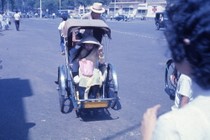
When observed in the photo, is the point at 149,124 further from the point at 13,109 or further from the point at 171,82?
the point at 171,82

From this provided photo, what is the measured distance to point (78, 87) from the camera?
575 cm

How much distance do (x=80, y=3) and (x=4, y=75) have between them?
8747 cm

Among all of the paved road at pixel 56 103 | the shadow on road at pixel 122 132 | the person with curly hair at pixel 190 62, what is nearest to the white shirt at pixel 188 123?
the person with curly hair at pixel 190 62

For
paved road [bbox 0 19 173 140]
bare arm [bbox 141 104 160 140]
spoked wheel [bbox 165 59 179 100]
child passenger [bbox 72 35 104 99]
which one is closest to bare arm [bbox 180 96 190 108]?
paved road [bbox 0 19 173 140]

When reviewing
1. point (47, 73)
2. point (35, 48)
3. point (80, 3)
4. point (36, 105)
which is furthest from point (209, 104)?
point (80, 3)

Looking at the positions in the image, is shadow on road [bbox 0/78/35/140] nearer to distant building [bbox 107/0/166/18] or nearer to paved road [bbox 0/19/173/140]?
paved road [bbox 0/19/173/140]

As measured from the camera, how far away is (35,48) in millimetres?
15586

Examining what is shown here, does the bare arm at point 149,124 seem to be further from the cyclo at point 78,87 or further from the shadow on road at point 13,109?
the cyclo at point 78,87

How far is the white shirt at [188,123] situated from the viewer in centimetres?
99

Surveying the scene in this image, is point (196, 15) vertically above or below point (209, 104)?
above

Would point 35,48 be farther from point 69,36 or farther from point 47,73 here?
point 69,36

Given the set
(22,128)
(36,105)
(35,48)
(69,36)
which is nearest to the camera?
(22,128)

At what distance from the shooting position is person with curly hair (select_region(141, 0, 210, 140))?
39.6 inches

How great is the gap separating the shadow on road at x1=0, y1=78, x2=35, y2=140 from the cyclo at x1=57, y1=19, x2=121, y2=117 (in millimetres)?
791
